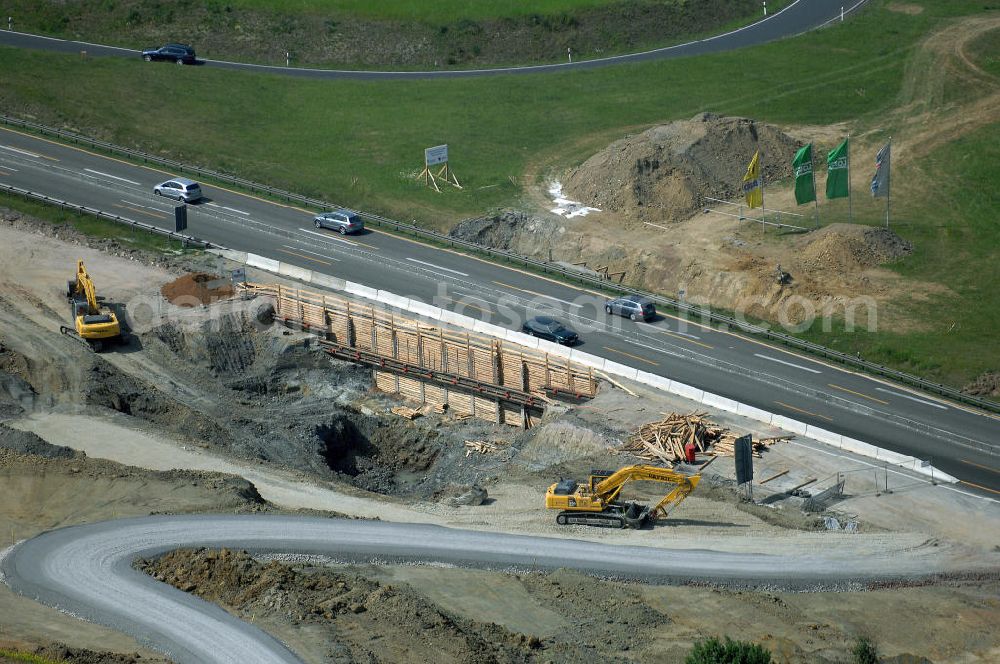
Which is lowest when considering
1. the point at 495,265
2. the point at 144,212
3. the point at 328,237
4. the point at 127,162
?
the point at 495,265

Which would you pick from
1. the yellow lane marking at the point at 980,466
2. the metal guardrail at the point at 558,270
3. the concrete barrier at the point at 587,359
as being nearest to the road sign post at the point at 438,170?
the metal guardrail at the point at 558,270

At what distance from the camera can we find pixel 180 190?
76.1m

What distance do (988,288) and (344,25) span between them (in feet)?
188

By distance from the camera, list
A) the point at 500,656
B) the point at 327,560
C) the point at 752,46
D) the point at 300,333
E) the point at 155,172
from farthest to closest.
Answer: the point at 752,46 → the point at 155,172 → the point at 300,333 → the point at 327,560 → the point at 500,656

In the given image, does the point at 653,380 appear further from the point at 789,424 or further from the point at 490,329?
the point at 490,329

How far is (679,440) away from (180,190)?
4009cm

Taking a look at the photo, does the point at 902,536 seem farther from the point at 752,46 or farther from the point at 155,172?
the point at 752,46

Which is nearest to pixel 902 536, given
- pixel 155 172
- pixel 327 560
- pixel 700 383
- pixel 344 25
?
pixel 700 383

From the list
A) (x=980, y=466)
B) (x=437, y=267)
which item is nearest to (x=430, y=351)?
(x=437, y=267)

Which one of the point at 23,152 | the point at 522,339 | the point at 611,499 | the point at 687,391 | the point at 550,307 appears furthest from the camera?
the point at 23,152

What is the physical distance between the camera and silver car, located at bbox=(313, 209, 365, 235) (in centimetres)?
7288

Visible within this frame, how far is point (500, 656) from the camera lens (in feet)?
115

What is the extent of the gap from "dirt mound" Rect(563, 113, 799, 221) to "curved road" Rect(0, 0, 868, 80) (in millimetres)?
19816

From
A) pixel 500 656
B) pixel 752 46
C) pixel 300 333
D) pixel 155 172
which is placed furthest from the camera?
pixel 752 46
